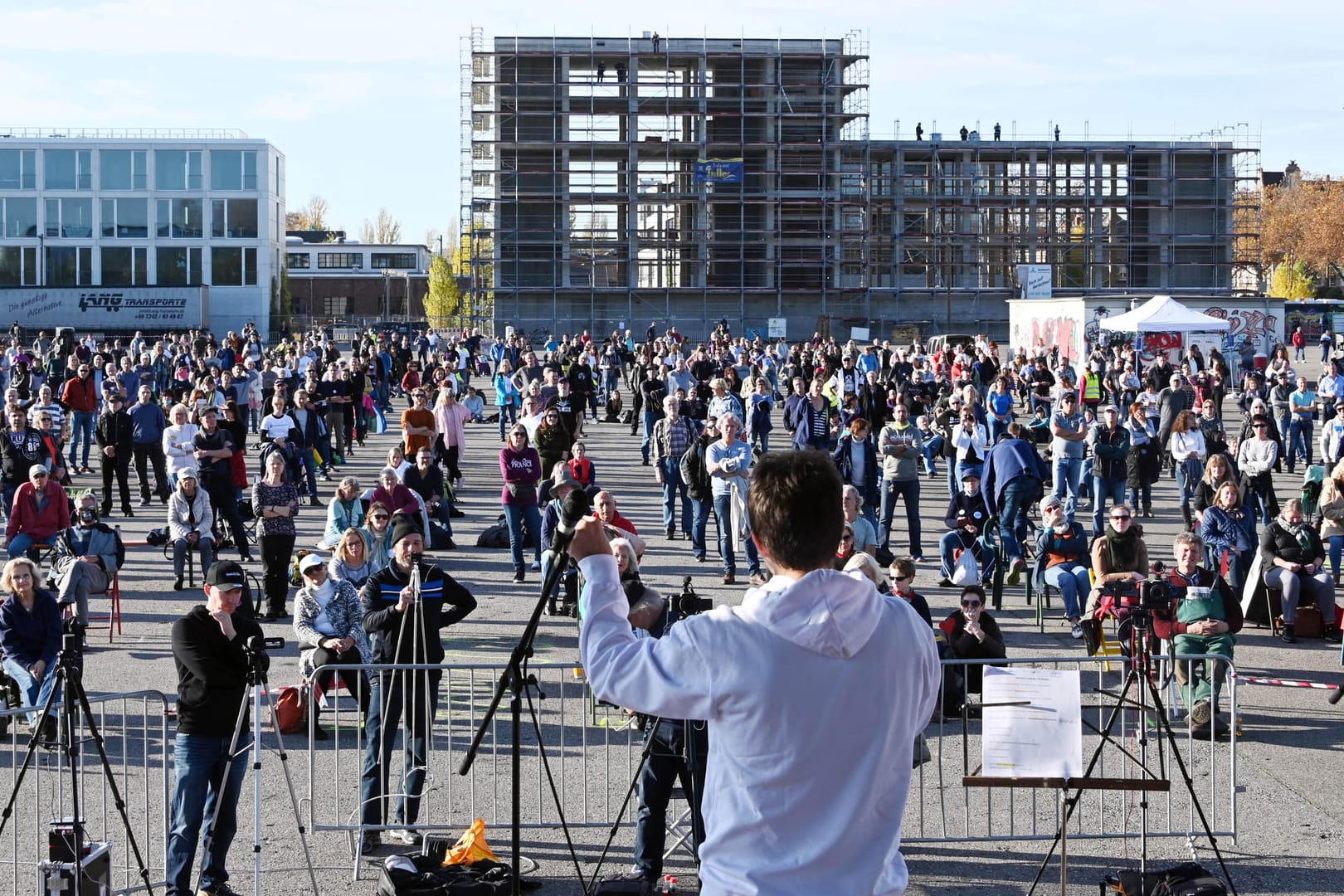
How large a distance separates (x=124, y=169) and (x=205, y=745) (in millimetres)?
73644

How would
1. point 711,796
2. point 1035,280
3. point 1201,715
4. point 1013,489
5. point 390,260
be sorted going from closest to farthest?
point 711,796
point 1201,715
point 1013,489
point 1035,280
point 390,260

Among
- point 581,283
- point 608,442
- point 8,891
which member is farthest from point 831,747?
point 581,283

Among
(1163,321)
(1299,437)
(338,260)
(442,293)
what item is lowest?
(1299,437)

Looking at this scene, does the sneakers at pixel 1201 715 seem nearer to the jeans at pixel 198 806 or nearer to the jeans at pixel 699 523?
the jeans at pixel 198 806

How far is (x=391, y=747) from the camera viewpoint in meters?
7.88

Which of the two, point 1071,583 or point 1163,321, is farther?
point 1163,321

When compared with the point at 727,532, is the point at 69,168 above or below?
above

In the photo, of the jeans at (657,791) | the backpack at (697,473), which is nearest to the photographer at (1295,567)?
the backpack at (697,473)

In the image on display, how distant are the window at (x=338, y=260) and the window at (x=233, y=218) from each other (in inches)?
1355

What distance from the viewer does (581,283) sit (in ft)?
231

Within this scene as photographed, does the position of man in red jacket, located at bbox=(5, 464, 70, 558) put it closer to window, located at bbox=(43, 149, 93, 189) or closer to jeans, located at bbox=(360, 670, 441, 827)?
jeans, located at bbox=(360, 670, 441, 827)

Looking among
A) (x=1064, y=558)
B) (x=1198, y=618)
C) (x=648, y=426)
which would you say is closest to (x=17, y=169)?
(x=648, y=426)

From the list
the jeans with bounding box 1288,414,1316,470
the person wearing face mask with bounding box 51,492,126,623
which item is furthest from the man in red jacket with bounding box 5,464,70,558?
the jeans with bounding box 1288,414,1316,470

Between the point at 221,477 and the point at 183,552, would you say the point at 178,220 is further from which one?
the point at 183,552
